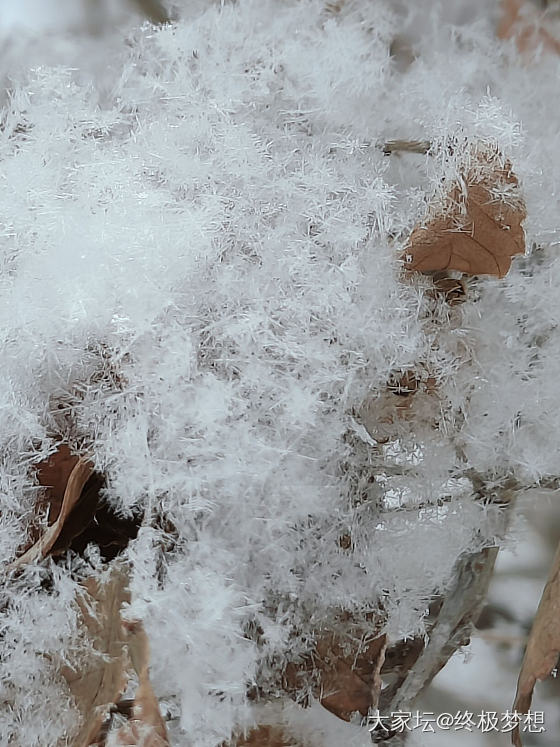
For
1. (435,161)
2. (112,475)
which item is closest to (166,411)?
(112,475)

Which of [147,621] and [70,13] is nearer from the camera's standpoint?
[147,621]

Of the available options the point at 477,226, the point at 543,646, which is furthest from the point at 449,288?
the point at 543,646

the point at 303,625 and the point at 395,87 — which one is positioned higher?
the point at 395,87

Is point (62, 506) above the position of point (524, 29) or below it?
below

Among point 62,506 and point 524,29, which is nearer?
→ point 62,506

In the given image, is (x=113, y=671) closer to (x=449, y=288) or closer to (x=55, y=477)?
(x=55, y=477)

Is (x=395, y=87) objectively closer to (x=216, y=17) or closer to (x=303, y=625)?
(x=216, y=17)
